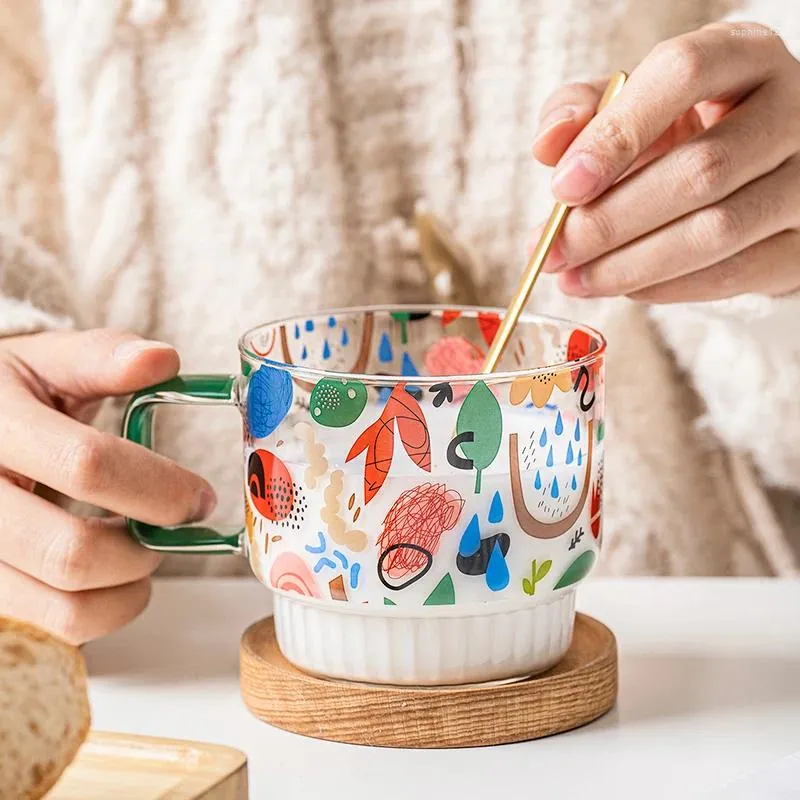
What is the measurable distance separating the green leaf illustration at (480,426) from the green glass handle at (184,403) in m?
0.13

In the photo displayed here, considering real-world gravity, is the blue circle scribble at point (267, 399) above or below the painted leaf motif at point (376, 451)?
above

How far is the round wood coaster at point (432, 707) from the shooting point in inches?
20.3

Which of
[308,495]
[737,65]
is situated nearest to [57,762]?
[308,495]

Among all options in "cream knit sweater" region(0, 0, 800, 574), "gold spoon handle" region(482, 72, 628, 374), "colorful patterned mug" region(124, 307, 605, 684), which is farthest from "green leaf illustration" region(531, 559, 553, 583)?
"cream knit sweater" region(0, 0, 800, 574)

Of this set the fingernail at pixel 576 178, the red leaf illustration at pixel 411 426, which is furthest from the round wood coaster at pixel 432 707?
the fingernail at pixel 576 178

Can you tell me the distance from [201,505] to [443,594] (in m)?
0.15

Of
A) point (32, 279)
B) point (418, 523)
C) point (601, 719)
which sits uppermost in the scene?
point (32, 279)

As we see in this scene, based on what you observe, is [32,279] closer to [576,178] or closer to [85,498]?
[85,498]

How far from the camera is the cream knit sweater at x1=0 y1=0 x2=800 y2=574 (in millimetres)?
854

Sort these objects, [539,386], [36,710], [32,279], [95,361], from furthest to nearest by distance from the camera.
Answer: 1. [32,279]
2. [95,361]
3. [539,386]
4. [36,710]

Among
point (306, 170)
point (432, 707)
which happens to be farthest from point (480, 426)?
point (306, 170)

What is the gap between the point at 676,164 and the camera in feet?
1.89

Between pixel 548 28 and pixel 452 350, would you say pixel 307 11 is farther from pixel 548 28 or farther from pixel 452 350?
pixel 452 350

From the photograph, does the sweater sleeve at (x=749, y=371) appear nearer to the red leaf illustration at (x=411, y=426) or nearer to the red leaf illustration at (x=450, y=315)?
the red leaf illustration at (x=450, y=315)
